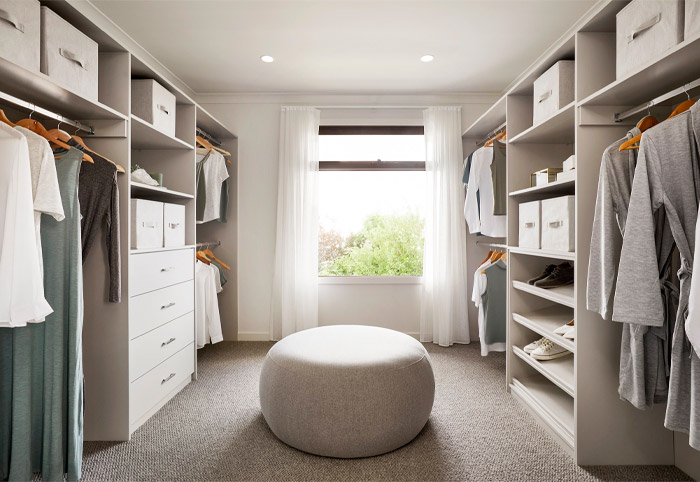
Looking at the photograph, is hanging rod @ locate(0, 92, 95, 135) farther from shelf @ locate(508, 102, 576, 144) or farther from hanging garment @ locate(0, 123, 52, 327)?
shelf @ locate(508, 102, 576, 144)

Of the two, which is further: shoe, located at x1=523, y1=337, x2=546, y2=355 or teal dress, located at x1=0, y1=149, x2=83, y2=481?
shoe, located at x1=523, y1=337, x2=546, y2=355

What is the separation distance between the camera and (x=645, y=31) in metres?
1.50

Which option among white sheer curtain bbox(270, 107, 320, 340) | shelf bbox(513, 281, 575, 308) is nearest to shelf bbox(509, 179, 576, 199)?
shelf bbox(513, 281, 575, 308)

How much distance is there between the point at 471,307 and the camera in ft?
13.0

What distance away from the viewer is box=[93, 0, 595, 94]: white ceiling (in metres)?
2.42

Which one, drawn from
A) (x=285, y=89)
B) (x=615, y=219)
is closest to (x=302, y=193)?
(x=285, y=89)

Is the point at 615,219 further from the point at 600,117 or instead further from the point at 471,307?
the point at 471,307

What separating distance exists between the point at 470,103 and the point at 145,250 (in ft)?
10.7

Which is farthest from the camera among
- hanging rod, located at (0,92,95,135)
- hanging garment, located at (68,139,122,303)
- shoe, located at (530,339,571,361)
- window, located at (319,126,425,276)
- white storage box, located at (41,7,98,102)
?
window, located at (319,126,425,276)

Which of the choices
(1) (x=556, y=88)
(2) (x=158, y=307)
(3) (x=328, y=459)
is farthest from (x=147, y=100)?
(1) (x=556, y=88)

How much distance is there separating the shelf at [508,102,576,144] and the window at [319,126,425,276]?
153 centimetres

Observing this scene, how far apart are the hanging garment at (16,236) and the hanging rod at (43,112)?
123 millimetres

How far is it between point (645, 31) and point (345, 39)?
1.86 metres

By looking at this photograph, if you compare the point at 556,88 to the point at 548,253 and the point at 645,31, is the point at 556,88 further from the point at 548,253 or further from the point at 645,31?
the point at 548,253
